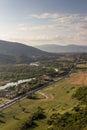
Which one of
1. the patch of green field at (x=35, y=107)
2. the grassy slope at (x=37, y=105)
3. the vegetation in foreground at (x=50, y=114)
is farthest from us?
the patch of green field at (x=35, y=107)

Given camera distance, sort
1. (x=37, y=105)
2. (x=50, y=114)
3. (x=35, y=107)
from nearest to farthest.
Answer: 1. (x=50, y=114)
2. (x=35, y=107)
3. (x=37, y=105)

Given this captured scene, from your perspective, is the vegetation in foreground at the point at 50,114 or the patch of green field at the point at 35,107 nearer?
the vegetation in foreground at the point at 50,114

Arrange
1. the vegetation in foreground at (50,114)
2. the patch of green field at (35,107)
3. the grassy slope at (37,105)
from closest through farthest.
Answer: the vegetation in foreground at (50,114), the grassy slope at (37,105), the patch of green field at (35,107)

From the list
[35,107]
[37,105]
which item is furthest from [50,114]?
[37,105]

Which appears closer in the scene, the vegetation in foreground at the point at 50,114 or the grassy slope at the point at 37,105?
the vegetation in foreground at the point at 50,114

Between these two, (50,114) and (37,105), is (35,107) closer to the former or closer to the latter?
(37,105)

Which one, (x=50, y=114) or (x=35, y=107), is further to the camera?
(x=35, y=107)

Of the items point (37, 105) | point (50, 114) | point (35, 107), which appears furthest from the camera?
point (37, 105)

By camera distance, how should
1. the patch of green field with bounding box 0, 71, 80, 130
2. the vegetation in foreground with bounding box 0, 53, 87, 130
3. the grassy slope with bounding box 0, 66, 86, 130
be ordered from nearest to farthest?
the vegetation in foreground with bounding box 0, 53, 87, 130
the grassy slope with bounding box 0, 66, 86, 130
the patch of green field with bounding box 0, 71, 80, 130

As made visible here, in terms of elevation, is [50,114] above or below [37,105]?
below

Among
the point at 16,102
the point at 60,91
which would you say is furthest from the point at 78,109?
the point at 60,91

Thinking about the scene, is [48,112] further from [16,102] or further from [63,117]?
[16,102]

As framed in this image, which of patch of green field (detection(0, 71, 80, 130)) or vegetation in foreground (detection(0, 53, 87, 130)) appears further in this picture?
patch of green field (detection(0, 71, 80, 130))
